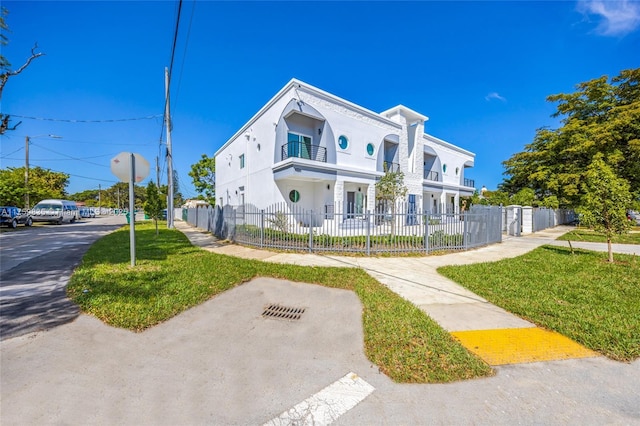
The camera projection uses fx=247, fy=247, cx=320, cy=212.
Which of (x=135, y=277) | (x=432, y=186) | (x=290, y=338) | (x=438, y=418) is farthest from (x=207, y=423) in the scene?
(x=432, y=186)

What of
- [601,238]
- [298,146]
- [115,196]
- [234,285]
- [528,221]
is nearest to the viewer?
[234,285]

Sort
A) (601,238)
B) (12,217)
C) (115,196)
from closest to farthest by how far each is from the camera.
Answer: (601,238) → (12,217) → (115,196)

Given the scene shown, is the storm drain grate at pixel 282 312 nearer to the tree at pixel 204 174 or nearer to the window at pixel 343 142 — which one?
the window at pixel 343 142

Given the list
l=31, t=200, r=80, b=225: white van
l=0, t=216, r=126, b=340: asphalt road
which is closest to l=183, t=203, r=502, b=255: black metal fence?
l=0, t=216, r=126, b=340: asphalt road

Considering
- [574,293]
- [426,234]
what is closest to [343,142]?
[426,234]

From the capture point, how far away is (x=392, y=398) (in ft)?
7.77

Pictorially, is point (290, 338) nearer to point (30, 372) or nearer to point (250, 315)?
point (250, 315)

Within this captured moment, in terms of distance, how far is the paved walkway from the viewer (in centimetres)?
317

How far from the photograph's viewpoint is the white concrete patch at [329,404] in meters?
2.11

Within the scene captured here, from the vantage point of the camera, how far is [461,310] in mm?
4426

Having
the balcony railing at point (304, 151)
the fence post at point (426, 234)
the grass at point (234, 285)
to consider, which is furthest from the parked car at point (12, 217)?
the fence post at point (426, 234)

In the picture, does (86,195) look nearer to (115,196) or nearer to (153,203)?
(115,196)

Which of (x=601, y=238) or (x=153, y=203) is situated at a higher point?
(x=153, y=203)

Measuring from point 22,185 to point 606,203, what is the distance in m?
40.4
